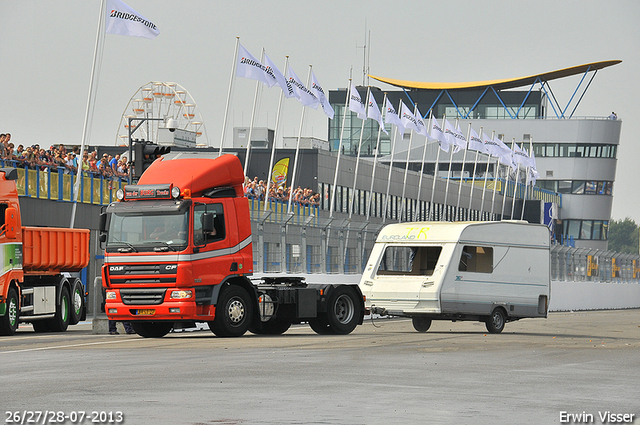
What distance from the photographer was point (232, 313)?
21828 millimetres

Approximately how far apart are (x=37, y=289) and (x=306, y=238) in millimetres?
10720

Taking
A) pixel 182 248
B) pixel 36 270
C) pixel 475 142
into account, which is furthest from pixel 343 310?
pixel 475 142

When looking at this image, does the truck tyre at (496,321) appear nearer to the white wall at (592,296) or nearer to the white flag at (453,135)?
the white wall at (592,296)

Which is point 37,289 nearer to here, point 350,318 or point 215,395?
point 350,318

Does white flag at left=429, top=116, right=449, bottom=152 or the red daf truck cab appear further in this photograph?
white flag at left=429, top=116, right=449, bottom=152

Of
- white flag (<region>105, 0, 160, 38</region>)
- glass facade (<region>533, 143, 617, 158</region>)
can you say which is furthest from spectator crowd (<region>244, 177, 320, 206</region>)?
glass facade (<region>533, 143, 617, 158</region>)

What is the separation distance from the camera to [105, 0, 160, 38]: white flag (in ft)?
102

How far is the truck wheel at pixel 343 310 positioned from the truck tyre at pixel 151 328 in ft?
11.3

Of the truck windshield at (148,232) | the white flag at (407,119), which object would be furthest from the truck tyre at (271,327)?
the white flag at (407,119)

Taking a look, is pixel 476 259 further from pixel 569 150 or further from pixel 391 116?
pixel 569 150

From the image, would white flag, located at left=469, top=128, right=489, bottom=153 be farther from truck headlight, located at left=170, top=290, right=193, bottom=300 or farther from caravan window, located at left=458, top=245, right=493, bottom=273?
truck headlight, located at left=170, top=290, right=193, bottom=300

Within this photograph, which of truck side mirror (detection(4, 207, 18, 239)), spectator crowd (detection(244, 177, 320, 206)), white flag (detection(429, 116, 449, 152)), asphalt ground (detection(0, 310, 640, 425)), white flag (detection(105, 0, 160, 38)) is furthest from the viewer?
white flag (detection(429, 116, 449, 152))

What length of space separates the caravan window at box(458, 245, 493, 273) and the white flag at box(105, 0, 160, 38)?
435 inches

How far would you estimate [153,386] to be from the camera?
12391 millimetres
